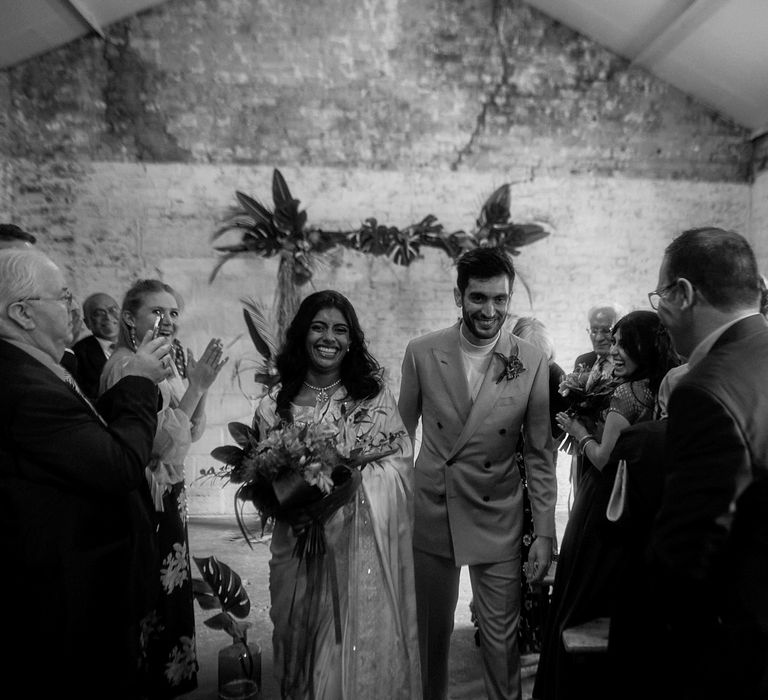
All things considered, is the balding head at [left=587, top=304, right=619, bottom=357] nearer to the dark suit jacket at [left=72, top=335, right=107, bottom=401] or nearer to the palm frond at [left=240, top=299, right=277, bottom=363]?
the palm frond at [left=240, top=299, right=277, bottom=363]

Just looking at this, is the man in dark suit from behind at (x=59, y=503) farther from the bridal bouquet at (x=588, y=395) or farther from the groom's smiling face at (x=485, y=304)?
the bridal bouquet at (x=588, y=395)

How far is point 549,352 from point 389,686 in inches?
104

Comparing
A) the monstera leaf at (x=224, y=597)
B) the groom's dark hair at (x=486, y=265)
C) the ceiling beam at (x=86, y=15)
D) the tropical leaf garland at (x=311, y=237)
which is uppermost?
the ceiling beam at (x=86, y=15)

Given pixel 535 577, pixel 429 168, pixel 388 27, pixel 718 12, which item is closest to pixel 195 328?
pixel 429 168

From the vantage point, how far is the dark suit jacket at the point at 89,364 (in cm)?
440

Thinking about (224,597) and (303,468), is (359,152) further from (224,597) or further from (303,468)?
(303,468)

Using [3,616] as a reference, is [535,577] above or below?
below

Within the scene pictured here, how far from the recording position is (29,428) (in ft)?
5.96

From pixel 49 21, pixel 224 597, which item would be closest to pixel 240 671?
pixel 224 597

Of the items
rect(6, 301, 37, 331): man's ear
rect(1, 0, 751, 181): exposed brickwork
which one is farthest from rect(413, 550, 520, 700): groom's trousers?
rect(1, 0, 751, 181): exposed brickwork

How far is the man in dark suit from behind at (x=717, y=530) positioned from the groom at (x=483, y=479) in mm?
1252

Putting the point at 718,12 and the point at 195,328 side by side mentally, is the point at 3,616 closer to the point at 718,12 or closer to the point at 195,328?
the point at 195,328

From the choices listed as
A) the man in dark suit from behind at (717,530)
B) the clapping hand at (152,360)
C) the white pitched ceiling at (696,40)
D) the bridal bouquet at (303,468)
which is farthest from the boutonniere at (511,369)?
the white pitched ceiling at (696,40)

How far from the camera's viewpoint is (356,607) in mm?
2539
